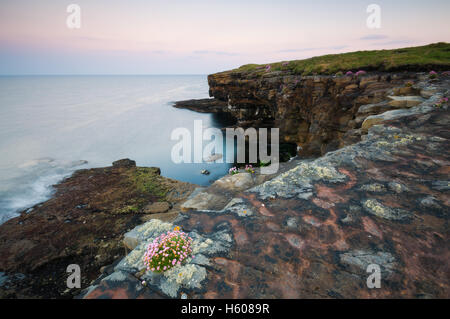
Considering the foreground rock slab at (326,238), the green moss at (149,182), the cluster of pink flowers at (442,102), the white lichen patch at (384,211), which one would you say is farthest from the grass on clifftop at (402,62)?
the green moss at (149,182)

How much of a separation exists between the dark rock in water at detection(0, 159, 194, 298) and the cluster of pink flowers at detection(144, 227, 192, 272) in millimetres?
11278

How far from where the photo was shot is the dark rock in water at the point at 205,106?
234 feet

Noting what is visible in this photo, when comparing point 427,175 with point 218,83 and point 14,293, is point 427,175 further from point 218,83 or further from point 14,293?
point 218,83

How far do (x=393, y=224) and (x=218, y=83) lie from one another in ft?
169

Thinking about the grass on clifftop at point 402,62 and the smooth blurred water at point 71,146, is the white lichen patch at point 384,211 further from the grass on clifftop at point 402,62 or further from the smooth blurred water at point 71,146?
the smooth blurred water at point 71,146

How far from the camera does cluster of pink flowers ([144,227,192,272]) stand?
3.36 meters

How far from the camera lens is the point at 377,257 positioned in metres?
3.32

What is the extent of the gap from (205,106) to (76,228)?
64.5 m

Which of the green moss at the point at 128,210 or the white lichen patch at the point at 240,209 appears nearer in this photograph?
the white lichen patch at the point at 240,209

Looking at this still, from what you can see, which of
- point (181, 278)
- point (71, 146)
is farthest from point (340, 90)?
point (71, 146)

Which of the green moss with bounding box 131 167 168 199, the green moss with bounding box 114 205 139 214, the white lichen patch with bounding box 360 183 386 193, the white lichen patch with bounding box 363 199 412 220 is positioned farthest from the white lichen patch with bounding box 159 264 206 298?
the green moss with bounding box 131 167 168 199

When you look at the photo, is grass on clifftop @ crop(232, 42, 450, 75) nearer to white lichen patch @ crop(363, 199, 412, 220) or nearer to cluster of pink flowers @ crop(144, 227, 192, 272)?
white lichen patch @ crop(363, 199, 412, 220)

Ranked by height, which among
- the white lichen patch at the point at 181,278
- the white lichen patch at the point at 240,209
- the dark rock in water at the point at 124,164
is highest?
the white lichen patch at the point at 240,209

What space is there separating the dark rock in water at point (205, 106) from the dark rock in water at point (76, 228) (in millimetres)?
51450
